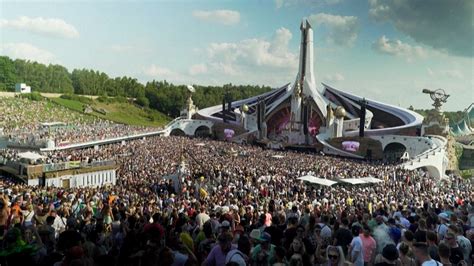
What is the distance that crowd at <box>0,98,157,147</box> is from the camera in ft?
116

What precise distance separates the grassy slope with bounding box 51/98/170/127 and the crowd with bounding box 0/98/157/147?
3624mm

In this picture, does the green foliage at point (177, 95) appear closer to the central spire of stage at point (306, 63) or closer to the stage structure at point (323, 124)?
the stage structure at point (323, 124)

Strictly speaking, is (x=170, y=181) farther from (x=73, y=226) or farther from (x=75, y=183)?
(x=73, y=226)

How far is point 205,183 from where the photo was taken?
62.5 feet

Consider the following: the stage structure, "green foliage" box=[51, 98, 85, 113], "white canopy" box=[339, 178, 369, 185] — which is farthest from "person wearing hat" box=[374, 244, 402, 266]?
"green foliage" box=[51, 98, 85, 113]

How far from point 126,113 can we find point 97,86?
650 inches

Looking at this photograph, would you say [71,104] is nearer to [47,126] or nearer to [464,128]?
[47,126]

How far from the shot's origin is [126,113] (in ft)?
247

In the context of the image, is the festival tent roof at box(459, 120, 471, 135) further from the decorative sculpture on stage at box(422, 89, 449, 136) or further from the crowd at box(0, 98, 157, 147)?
the crowd at box(0, 98, 157, 147)

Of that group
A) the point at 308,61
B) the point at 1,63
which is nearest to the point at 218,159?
the point at 308,61

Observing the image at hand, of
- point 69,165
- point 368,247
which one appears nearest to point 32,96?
point 69,165

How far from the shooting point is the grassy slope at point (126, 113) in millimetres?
68812

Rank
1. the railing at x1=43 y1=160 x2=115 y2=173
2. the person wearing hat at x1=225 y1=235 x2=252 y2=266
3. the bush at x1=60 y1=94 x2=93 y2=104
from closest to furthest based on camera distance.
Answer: the person wearing hat at x1=225 y1=235 x2=252 y2=266 < the railing at x1=43 y1=160 x2=115 y2=173 < the bush at x1=60 y1=94 x2=93 y2=104

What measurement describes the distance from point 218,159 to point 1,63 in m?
68.1
